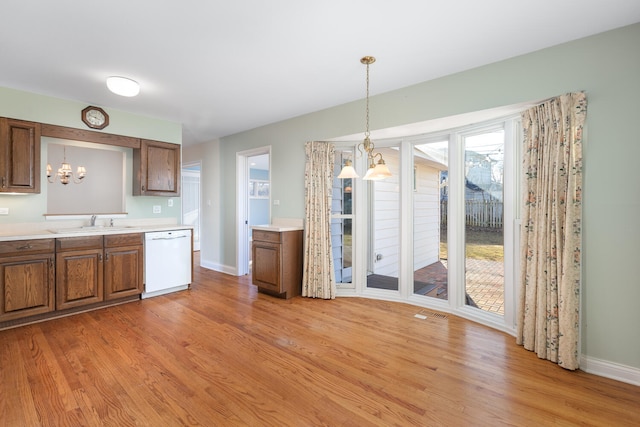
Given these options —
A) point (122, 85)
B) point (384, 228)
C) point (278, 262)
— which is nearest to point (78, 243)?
point (122, 85)

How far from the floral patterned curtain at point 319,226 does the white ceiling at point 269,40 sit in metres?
0.86

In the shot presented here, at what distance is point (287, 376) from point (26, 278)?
297cm

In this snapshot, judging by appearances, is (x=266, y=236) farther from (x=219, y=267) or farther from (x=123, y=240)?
(x=219, y=267)

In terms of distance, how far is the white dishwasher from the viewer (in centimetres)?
397

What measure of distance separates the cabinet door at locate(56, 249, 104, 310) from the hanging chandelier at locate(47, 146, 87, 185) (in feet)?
3.53

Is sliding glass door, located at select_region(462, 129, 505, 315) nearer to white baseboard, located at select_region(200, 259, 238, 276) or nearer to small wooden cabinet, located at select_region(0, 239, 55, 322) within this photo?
white baseboard, located at select_region(200, 259, 238, 276)

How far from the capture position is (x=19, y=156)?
129 inches

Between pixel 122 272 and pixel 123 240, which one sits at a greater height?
pixel 123 240

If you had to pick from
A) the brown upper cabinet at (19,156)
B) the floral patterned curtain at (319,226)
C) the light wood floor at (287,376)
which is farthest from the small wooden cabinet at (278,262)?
the brown upper cabinet at (19,156)

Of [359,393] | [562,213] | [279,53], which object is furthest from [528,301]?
[279,53]

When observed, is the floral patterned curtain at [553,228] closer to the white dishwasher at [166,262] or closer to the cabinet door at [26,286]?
the white dishwasher at [166,262]

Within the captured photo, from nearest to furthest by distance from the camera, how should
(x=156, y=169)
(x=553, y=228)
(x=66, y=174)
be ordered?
(x=553, y=228)
(x=66, y=174)
(x=156, y=169)

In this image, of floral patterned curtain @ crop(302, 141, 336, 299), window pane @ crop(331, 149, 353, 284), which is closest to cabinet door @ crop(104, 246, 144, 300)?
floral patterned curtain @ crop(302, 141, 336, 299)

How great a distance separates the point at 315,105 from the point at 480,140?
2.02m
